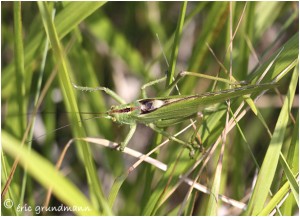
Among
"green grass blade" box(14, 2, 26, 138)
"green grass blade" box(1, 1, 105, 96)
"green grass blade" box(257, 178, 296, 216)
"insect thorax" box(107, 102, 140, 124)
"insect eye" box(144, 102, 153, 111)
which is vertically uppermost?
"green grass blade" box(1, 1, 105, 96)

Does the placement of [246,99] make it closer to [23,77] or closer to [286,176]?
[286,176]

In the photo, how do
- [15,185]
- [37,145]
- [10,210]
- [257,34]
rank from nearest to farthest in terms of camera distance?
[10,210] → [15,185] → [257,34] → [37,145]

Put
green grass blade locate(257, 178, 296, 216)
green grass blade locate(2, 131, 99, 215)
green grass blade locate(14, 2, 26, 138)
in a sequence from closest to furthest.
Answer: green grass blade locate(2, 131, 99, 215), green grass blade locate(257, 178, 296, 216), green grass blade locate(14, 2, 26, 138)

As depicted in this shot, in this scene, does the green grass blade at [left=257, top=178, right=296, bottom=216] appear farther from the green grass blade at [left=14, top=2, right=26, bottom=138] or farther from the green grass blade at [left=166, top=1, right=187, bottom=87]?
the green grass blade at [left=14, top=2, right=26, bottom=138]

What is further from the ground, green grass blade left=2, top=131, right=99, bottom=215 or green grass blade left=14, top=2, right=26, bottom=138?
green grass blade left=14, top=2, right=26, bottom=138

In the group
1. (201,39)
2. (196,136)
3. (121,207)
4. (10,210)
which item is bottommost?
(121,207)

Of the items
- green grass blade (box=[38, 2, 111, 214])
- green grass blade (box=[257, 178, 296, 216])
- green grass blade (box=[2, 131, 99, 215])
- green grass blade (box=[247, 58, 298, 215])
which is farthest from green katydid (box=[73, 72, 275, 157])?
green grass blade (box=[2, 131, 99, 215])

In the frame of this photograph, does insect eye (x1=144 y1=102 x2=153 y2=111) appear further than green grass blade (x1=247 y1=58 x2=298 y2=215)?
Yes

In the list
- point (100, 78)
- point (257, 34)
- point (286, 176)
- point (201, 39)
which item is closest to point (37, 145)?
point (100, 78)

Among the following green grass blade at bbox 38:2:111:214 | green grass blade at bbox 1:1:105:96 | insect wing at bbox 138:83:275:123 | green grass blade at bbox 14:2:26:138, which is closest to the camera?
green grass blade at bbox 38:2:111:214
